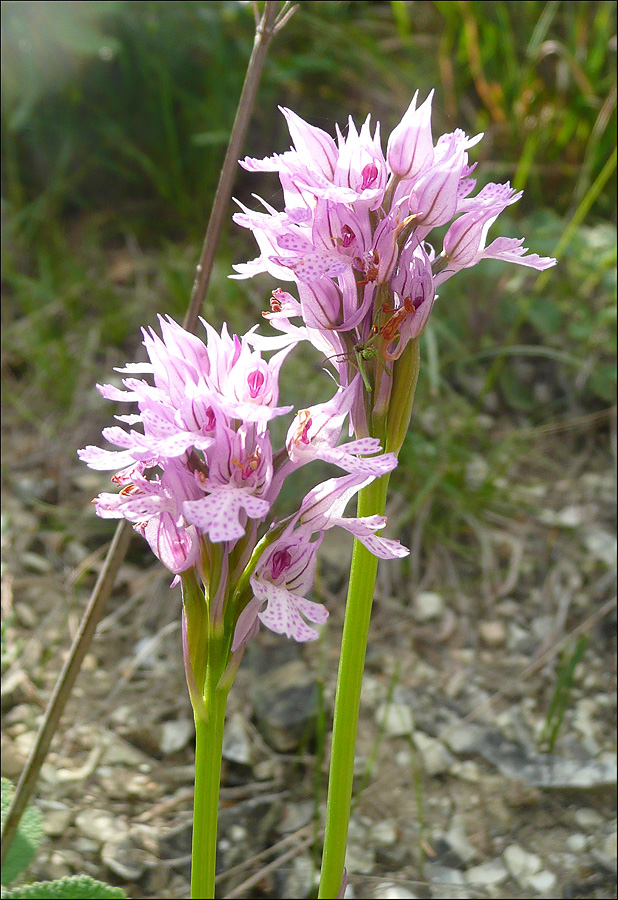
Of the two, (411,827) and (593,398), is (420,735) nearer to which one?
(411,827)

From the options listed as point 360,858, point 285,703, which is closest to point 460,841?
point 360,858

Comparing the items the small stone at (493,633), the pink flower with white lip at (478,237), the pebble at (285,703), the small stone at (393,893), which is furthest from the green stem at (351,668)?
the small stone at (493,633)

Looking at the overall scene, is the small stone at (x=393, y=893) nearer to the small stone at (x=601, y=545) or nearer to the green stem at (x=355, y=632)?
the green stem at (x=355, y=632)

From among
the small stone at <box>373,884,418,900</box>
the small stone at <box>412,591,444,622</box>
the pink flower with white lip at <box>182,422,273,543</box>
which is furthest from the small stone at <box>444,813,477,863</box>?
the pink flower with white lip at <box>182,422,273,543</box>

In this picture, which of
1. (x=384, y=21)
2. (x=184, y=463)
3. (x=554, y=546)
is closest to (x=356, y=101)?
(x=384, y=21)

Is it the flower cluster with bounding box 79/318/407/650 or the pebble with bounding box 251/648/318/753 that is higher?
the flower cluster with bounding box 79/318/407/650

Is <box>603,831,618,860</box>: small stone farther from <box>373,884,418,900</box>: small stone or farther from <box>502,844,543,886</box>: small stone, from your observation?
<box>373,884,418,900</box>: small stone
